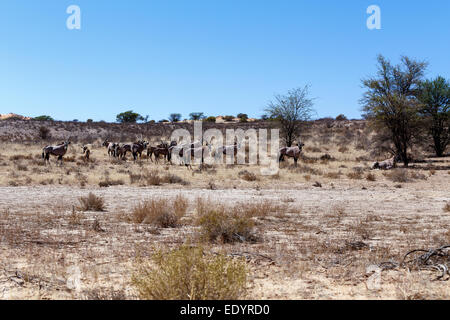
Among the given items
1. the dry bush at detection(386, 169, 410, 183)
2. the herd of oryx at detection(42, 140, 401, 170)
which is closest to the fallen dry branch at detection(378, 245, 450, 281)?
the dry bush at detection(386, 169, 410, 183)

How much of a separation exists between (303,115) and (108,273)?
31742 millimetres

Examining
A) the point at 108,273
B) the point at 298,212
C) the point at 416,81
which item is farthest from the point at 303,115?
the point at 108,273

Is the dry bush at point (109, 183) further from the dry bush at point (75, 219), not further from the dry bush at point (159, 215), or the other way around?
the dry bush at point (159, 215)

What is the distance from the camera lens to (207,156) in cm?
2853

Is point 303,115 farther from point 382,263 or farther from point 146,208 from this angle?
point 382,263

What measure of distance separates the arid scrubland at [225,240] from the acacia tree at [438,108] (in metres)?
15.7

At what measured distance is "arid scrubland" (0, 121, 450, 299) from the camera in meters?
5.27

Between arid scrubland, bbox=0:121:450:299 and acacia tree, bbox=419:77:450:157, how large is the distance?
1568 cm

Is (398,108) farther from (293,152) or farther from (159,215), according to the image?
(159,215)

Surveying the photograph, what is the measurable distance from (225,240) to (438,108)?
3012 cm

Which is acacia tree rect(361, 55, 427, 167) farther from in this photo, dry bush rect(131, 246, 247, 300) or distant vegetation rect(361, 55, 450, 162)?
dry bush rect(131, 246, 247, 300)

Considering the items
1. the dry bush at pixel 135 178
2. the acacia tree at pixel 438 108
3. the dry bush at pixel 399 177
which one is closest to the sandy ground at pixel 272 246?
the dry bush at pixel 135 178

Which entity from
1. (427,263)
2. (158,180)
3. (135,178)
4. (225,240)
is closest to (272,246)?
(225,240)

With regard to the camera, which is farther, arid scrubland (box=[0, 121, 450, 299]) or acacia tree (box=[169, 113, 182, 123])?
acacia tree (box=[169, 113, 182, 123])
